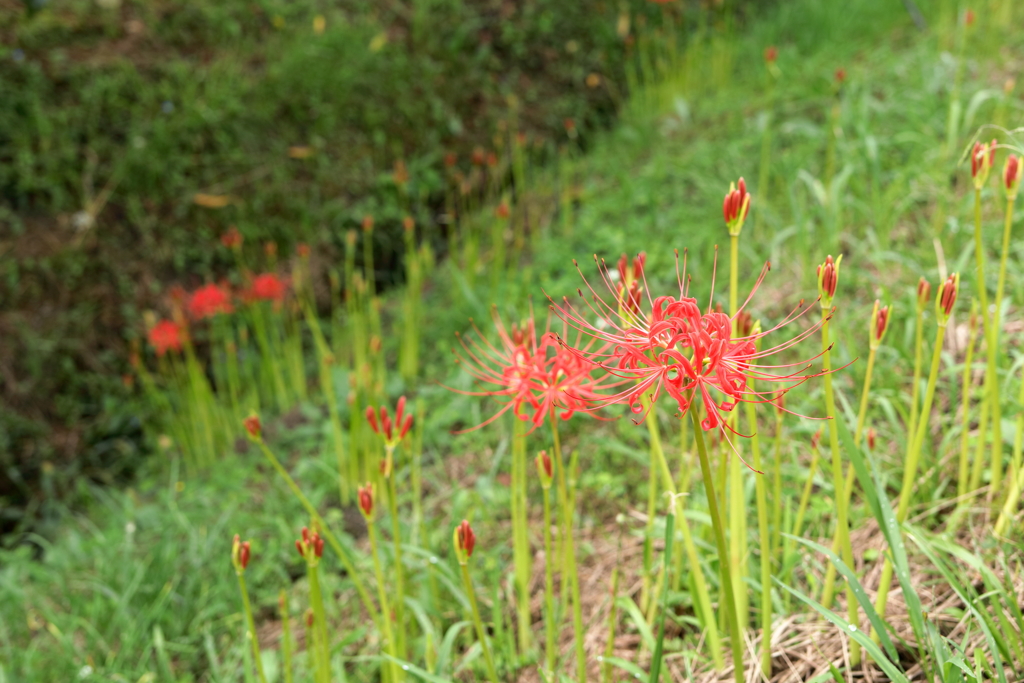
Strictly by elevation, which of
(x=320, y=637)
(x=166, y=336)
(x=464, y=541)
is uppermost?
(x=464, y=541)

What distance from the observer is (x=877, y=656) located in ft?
3.75

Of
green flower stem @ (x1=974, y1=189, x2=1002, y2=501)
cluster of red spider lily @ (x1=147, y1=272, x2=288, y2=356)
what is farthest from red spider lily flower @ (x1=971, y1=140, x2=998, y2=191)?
cluster of red spider lily @ (x1=147, y1=272, x2=288, y2=356)

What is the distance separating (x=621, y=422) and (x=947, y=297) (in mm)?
1371

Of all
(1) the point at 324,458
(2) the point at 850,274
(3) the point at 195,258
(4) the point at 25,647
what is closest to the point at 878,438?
(2) the point at 850,274

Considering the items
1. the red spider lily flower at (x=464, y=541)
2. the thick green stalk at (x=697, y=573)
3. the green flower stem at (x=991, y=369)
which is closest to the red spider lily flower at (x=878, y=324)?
the green flower stem at (x=991, y=369)

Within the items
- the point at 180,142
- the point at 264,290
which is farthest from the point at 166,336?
the point at 180,142

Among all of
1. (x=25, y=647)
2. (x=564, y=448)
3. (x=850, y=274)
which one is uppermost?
(x=850, y=274)

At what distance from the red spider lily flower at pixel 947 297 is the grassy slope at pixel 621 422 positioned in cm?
58

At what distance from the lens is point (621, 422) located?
2.47 meters

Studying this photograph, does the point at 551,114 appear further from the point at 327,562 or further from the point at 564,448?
the point at 327,562

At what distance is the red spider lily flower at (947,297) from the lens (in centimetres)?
116

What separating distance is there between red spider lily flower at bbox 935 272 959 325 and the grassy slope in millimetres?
577

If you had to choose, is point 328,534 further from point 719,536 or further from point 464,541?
point 719,536

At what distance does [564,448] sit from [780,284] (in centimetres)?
103
